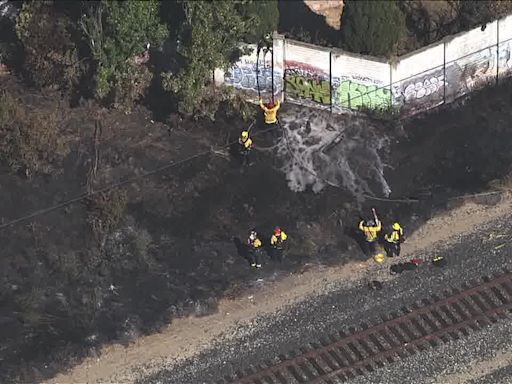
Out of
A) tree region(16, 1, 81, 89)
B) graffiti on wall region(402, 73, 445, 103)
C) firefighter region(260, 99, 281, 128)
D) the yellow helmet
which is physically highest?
tree region(16, 1, 81, 89)

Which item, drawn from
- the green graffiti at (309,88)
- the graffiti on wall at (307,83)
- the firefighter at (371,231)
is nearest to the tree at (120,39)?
the graffiti on wall at (307,83)

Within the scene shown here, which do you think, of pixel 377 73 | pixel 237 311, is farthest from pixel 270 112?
pixel 237 311

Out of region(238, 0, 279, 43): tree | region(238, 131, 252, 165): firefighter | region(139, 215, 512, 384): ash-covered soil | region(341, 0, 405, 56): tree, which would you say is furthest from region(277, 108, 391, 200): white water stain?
region(139, 215, 512, 384): ash-covered soil

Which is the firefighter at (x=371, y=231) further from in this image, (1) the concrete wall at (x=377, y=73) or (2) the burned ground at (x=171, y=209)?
(1) the concrete wall at (x=377, y=73)

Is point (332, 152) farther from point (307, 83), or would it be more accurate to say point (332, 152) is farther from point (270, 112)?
point (307, 83)

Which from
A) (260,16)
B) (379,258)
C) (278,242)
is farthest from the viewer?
(260,16)

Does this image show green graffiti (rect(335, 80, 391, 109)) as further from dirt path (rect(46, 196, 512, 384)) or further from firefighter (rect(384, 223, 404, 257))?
firefighter (rect(384, 223, 404, 257))
